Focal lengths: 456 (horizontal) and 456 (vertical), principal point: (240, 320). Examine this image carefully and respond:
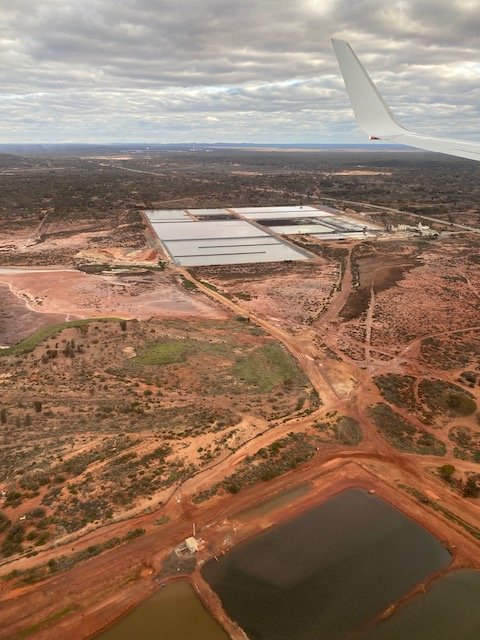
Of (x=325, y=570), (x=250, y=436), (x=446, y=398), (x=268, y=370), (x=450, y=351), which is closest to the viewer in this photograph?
(x=325, y=570)

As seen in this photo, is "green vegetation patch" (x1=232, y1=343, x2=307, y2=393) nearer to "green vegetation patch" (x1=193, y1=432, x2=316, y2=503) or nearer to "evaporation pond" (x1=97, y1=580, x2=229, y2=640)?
"green vegetation patch" (x1=193, y1=432, x2=316, y2=503)

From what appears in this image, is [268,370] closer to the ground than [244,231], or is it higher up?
closer to the ground

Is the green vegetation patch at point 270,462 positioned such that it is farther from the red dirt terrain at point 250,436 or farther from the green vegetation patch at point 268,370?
the green vegetation patch at point 268,370

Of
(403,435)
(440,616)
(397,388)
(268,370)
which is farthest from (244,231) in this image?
(440,616)

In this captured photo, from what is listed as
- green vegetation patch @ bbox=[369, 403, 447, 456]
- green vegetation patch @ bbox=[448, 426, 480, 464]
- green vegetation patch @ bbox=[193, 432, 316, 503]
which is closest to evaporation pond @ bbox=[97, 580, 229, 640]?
green vegetation patch @ bbox=[193, 432, 316, 503]

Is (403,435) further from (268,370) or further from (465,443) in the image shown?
(268,370)

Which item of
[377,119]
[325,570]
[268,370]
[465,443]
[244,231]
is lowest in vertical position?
[325,570]

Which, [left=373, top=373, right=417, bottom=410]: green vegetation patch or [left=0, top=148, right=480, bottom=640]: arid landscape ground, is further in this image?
[left=373, top=373, right=417, bottom=410]: green vegetation patch
